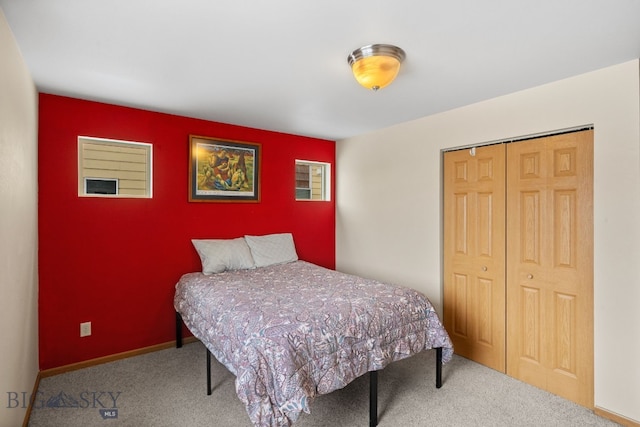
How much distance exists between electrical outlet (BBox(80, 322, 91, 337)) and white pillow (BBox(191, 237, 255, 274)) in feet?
3.38

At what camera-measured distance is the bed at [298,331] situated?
1688 millimetres

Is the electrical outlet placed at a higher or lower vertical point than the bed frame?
higher

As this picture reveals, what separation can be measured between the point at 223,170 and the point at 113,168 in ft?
3.33

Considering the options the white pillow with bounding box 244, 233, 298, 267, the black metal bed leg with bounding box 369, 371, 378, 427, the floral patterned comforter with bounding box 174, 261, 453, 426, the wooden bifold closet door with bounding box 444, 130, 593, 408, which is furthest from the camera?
the white pillow with bounding box 244, 233, 298, 267

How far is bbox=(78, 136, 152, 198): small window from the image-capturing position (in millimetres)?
2910

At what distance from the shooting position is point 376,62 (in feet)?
6.26

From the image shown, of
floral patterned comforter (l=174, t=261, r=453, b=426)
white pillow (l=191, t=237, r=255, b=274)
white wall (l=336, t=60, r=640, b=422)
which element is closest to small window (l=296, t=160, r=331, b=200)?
white wall (l=336, t=60, r=640, b=422)

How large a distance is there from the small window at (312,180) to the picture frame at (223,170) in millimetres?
632

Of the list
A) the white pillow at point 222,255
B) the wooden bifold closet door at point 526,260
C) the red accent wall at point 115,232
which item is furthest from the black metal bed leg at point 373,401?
the red accent wall at point 115,232

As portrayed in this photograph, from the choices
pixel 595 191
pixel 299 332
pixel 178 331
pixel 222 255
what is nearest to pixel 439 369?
pixel 299 332

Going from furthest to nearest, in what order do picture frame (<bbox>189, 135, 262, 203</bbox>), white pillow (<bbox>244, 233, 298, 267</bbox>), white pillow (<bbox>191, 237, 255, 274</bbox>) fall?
white pillow (<bbox>244, 233, 298, 267</bbox>) < picture frame (<bbox>189, 135, 262, 203</bbox>) < white pillow (<bbox>191, 237, 255, 274</bbox>)

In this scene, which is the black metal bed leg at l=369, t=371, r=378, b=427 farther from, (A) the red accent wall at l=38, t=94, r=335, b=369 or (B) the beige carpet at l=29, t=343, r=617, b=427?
(A) the red accent wall at l=38, t=94, r=335, b=369

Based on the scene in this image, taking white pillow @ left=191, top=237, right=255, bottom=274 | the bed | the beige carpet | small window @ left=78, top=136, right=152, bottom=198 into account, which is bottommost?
the beige carpet

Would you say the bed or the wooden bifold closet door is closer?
the bed
